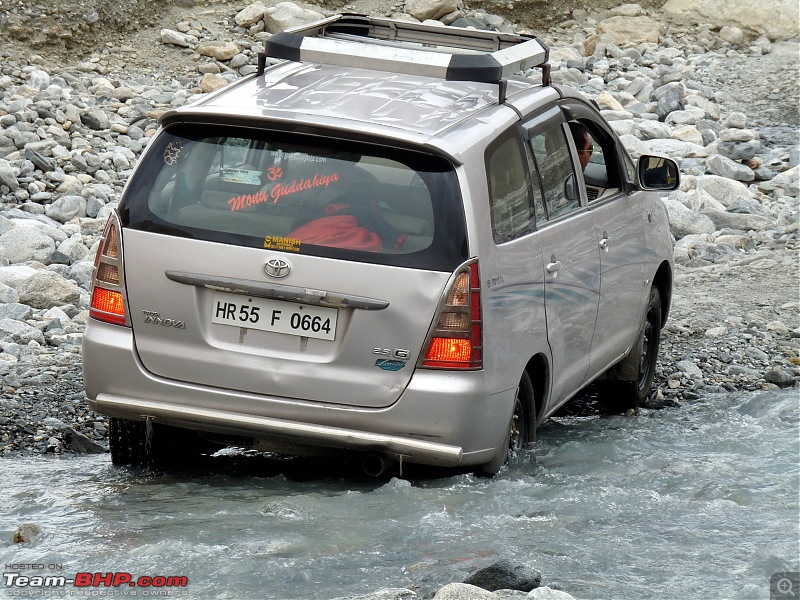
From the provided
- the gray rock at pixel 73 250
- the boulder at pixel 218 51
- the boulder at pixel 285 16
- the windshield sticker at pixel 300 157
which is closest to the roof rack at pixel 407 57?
the windshield sticker at pixel 300 157

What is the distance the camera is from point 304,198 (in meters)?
5.14

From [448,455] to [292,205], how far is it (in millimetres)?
1151

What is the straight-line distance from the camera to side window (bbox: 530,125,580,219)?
5.98 m

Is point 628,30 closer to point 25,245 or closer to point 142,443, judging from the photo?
point 25,245

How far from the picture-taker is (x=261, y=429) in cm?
510

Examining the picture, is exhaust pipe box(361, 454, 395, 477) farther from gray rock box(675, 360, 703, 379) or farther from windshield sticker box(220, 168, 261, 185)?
gray rock box(675, 360, 703, 379)

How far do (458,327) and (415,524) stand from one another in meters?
0.77

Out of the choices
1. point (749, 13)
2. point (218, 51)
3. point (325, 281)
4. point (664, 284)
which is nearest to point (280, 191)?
point (325, 281)

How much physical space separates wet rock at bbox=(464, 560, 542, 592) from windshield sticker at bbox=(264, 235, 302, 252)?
147 centimetres

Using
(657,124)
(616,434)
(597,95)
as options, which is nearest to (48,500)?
(616,434)

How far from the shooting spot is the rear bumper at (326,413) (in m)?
5.02

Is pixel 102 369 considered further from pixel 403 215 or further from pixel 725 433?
pixel 725 433

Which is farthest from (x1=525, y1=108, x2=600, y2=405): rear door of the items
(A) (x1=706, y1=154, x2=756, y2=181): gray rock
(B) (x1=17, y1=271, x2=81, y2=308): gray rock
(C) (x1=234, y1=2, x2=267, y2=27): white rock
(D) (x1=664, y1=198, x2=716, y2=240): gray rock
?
(C) (x1=234, y1=2, x2=267, y2=27): white rock

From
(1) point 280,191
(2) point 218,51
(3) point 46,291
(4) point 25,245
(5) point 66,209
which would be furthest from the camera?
(2) point 218,51
